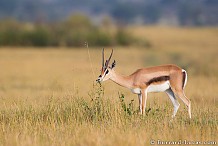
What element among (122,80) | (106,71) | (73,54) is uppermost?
(73,54)

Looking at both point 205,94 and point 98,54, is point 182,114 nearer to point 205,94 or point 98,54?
point 205,94

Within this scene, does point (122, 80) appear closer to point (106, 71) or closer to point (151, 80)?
point (106, 71)

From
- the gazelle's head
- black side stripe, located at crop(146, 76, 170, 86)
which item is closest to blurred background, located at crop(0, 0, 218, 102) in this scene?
the gazelle's head

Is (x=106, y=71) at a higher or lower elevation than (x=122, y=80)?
higher

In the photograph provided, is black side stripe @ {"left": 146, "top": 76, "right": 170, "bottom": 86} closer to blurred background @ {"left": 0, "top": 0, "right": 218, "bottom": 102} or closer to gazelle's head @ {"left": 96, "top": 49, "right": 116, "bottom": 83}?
gazelle's head @ {"left": 96, "top": 49, "right": 116, "bottom": 83}

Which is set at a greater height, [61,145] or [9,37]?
[9,37]

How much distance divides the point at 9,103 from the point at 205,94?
727 centimetres

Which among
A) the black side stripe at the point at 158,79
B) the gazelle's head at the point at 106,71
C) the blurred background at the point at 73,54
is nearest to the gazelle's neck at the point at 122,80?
the gazelle's head at the point at 106,71

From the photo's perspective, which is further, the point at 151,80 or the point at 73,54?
the point at 73,54

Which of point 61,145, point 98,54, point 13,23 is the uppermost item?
point 13,23

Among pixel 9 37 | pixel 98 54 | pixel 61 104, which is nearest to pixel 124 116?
pixel 61 104

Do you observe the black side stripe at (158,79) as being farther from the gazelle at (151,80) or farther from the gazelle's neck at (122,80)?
the gazelle's neck at (122,80)

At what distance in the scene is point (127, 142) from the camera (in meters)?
8.52

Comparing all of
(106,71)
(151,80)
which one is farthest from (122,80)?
(151,80)
